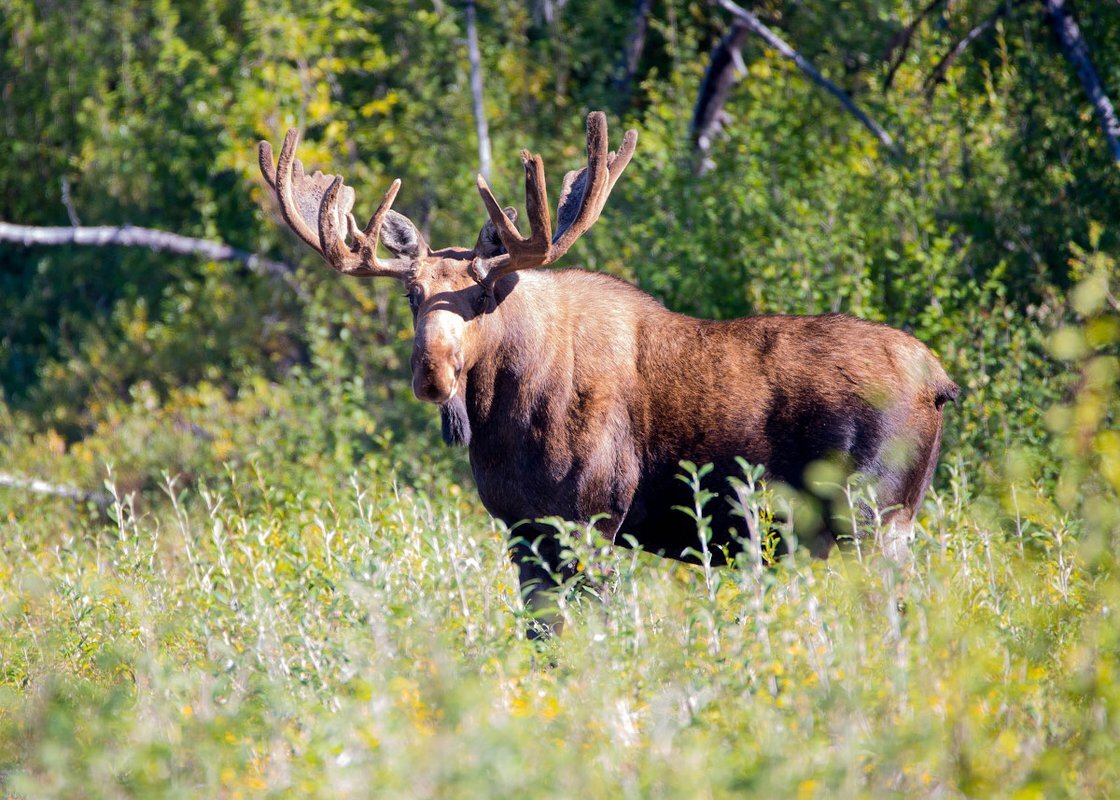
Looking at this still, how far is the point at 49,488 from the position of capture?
10883 mm

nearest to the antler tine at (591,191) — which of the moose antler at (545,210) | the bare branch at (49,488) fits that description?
the moose antler at (545,210)

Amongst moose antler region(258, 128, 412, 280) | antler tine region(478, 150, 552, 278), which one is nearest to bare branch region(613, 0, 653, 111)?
moose antler region(258, 128, 412, 280)

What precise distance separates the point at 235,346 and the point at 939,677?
11381 millimetres

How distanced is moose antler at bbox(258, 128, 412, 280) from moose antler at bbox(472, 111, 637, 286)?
44 cm

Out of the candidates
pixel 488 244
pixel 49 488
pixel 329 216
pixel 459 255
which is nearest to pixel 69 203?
pixel 49 488

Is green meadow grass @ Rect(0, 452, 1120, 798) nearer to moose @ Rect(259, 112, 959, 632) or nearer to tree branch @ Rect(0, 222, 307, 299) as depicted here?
moose @ Rect(259, 112, 959, 632)

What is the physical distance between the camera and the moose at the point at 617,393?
5676 millimetres

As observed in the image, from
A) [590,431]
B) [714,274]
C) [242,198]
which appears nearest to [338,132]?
[242,198]

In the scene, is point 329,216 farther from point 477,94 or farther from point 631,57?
point 631,57

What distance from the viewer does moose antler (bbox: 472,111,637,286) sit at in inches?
221

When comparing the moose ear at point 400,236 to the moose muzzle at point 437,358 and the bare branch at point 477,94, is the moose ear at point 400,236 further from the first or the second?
the bare branch at point 477,94

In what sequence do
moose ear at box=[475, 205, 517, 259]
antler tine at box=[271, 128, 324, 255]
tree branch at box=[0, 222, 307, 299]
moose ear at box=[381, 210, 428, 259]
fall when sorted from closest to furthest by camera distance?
moose ear at box=[475, 205, 517, 259]
moose ear at box=[381, 210, 428, 259]
antler tine at box=[271, 128, 324, 255]
tree branch at box=[0, 222, 307, 299]

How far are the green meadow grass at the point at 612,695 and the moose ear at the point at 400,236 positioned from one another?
4.26ft

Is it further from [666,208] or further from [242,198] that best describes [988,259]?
[242,198]
